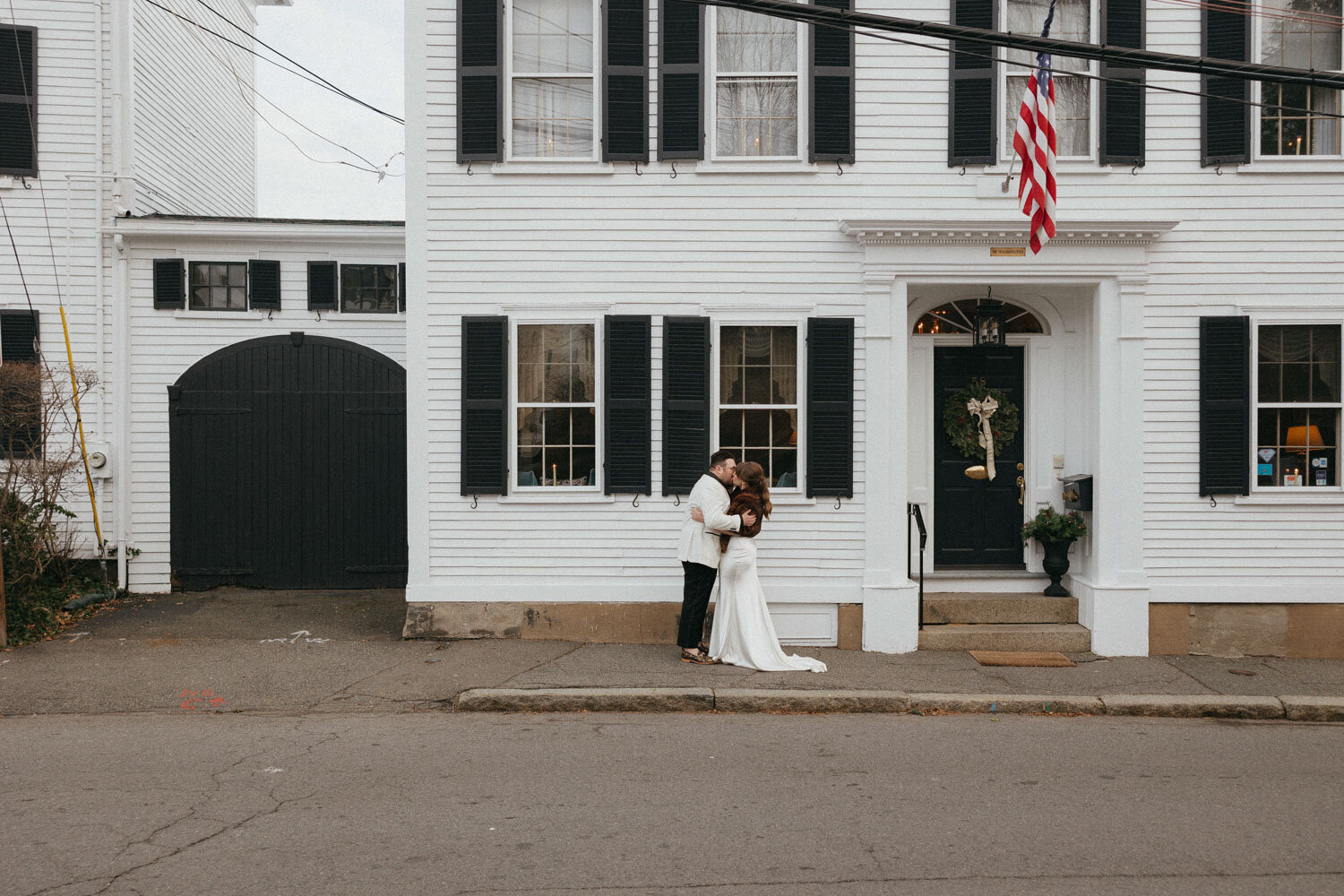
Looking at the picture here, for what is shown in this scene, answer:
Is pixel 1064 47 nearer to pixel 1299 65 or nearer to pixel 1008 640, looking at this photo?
pixel 1299 65

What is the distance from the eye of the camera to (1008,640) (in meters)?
9.58

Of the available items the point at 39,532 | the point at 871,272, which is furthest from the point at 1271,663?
the point at 39,532

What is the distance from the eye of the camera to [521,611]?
9820 millimetres

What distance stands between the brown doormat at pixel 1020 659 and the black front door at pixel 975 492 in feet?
4.03

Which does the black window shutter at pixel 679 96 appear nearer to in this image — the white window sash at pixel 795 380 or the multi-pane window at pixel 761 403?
the white window sash at pixel 795 380

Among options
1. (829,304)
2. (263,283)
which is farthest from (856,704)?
(263,283)

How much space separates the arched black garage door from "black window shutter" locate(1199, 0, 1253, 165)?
9097mm

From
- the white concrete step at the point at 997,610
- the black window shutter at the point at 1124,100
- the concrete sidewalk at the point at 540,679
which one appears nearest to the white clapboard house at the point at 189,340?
the concrete sidewalk at the point at 540,679

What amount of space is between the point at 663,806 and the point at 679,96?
22.6 feet

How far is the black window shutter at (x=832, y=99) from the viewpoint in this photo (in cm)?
962

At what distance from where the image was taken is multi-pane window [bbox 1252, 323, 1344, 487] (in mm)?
9703

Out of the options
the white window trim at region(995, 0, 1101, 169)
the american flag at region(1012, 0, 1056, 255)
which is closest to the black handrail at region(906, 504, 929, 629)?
the american flag at region(1012, 0, 1056, 255)

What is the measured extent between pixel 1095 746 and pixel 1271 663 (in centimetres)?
365

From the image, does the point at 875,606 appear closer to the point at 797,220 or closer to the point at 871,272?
the point at 871,272
